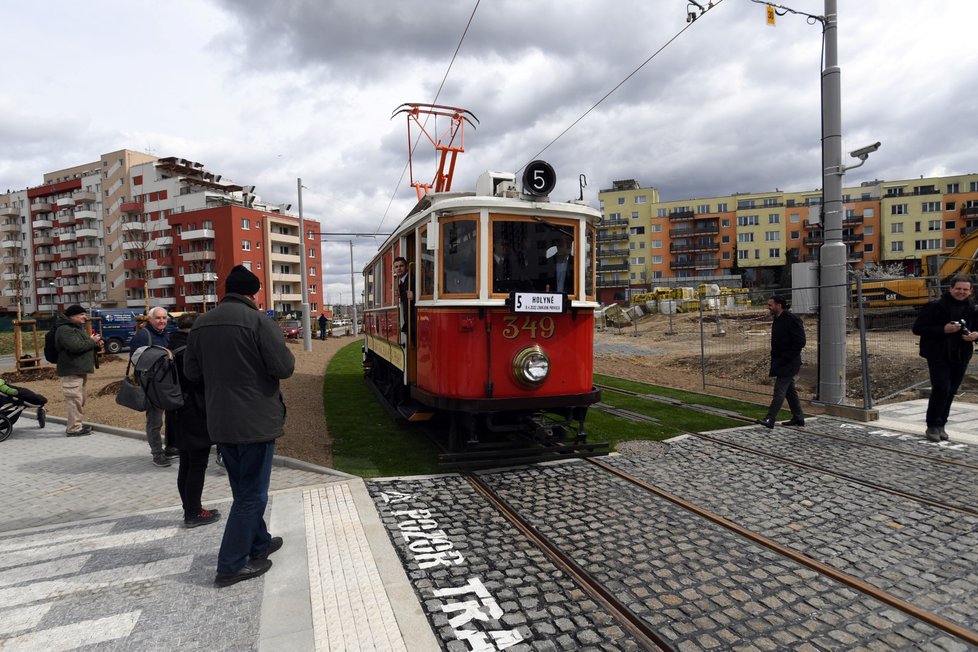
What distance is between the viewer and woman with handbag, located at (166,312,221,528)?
14.0ft

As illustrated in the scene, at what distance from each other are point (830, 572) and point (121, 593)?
179 inches

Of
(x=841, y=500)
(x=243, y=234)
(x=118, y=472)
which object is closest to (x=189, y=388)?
(x=118, y=472)

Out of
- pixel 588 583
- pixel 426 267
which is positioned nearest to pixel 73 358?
pixel 426 267

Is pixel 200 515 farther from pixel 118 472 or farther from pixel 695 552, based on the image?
pixel 695 552

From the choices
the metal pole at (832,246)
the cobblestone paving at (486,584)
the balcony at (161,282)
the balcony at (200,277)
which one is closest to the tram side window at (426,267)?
the cobblestone paving at (486,584)

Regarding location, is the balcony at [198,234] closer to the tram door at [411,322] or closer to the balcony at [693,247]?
the tram door at [411,322]

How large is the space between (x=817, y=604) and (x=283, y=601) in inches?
126

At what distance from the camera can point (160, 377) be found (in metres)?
4.36

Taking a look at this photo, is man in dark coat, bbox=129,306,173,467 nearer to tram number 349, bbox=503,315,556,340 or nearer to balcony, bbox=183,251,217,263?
tram number 349, bbox=503,315,556,340

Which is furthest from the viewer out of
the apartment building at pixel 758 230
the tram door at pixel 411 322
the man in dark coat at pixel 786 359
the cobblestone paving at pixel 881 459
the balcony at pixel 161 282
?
the apartment building at pixel 758 230

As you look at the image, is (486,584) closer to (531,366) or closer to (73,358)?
(531,366)

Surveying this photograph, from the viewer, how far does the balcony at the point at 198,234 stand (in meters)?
56.3

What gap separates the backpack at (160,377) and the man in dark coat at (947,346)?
27.6 ft

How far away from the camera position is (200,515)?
14.5 ft
